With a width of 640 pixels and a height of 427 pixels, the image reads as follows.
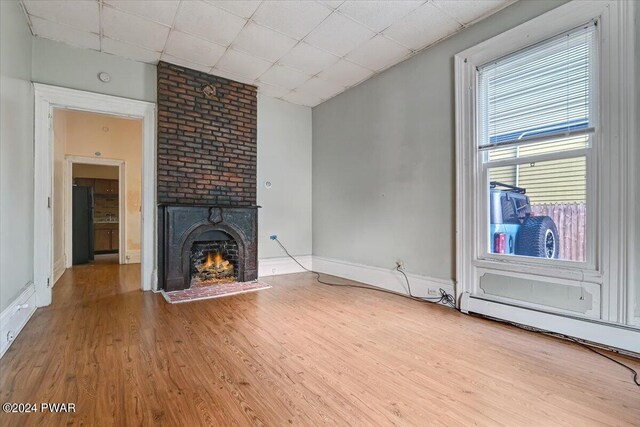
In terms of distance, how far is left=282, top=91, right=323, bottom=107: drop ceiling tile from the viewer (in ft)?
15.5

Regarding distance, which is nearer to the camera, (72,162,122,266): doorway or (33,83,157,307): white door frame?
(33,83,157,307): white door frame

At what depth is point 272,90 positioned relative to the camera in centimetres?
461

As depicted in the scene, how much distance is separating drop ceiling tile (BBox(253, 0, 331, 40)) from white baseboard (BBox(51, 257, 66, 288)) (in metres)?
4.36

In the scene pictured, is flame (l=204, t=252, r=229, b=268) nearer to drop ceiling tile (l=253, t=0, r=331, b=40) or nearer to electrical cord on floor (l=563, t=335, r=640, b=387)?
drop ceiling tile (l=253, t=0, r=331, b=40)

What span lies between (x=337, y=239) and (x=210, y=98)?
2.75m

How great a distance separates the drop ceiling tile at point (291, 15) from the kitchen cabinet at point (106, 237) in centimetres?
742

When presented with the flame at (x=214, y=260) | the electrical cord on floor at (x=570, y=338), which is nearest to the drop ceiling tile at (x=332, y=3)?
the electrical cord on floor at (x=570, y=338)

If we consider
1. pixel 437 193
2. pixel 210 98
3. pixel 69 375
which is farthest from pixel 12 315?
pixel 437 193

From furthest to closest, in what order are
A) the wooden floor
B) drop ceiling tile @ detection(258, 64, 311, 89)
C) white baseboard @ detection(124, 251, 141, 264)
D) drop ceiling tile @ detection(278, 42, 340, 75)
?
white baseboard @ detection(124, 251, 141, 264) → drop ceiling tile @ detection(258, 64, 311, 89) → drop ceiling tile @ detection(278, 42, 340, 75) → the wooden floor

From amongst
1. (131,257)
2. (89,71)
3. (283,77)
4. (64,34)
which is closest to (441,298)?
(283,77)

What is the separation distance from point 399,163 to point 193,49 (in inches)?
110

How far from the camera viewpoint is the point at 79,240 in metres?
5.80

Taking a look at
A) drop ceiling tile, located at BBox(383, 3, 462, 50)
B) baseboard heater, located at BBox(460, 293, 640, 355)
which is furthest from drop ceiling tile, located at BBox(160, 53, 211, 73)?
baseboard heater, located at BBox(460, 293, 640, 355)

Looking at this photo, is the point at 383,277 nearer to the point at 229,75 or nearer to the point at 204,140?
the point at 204,140
